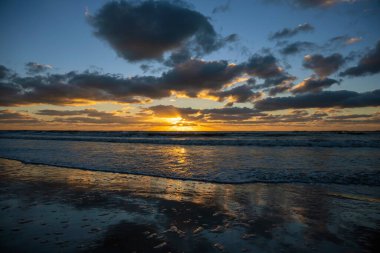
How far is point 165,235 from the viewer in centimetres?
441

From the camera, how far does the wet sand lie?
4.06m

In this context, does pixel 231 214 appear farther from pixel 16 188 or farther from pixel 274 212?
pixel 16 188

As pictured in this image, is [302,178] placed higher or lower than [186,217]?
lower

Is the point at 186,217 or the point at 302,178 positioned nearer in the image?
the point at 186,217

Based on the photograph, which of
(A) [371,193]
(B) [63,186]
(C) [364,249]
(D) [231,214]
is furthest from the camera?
(B) [63,186]

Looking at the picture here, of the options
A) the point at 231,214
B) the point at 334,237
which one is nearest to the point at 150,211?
the point at 231,214

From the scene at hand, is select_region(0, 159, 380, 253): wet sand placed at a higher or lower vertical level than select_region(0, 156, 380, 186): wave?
higher

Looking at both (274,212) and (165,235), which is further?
(274,212)

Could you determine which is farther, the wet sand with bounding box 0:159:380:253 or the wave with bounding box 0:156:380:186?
the wave with bounding box 0:156:380:186

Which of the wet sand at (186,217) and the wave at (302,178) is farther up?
the wet sand at (186,217)

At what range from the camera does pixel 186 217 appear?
5.40 metres

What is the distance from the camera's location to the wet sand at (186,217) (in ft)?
13.3

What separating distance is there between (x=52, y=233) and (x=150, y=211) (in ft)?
6.71

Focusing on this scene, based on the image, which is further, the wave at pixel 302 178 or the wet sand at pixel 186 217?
the wave at pixel 302 178
